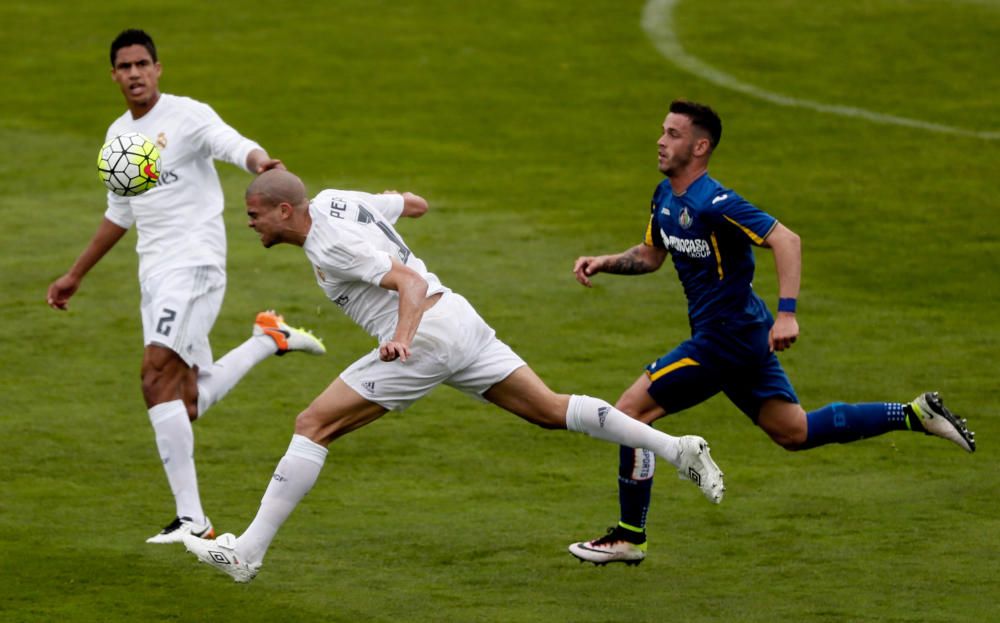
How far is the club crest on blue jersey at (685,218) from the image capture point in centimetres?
866

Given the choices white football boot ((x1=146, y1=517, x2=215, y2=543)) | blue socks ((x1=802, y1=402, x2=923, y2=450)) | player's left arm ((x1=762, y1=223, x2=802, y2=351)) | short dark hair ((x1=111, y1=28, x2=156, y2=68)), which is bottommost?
white football boot ((x1=146, y1=517, x2=215, y2=543))

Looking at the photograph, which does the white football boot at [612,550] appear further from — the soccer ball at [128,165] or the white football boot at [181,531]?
the soccer ball at [128,165]

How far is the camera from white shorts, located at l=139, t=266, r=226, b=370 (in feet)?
31.7

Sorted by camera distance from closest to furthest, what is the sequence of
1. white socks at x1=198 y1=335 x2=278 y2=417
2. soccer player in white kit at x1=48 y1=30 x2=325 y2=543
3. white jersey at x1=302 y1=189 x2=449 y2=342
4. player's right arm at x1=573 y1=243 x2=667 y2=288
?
white jersey at x1=302 y1=189 x2=449 y2=342, player's right arm at x1=573 y1=243 x2=667 y2=288, soccer player in white kit at x1=48 y1=30 x2=325 y2=543, white socks at x1=198 y1=335 x2=278 y2=417

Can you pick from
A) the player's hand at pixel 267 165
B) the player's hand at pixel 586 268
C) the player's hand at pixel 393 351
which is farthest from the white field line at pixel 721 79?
the player's hand at pixel 393 351

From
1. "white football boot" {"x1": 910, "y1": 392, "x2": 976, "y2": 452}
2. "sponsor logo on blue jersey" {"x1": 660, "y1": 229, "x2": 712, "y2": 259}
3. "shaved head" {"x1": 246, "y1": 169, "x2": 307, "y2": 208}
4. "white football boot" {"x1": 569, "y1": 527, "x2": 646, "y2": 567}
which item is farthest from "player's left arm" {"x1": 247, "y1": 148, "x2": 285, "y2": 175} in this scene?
"white football boot" {"x1": 910, "y1": 392, "x2": 976, "y2": 452}

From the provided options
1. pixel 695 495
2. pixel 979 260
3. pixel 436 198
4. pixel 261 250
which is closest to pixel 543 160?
pixel 436 198

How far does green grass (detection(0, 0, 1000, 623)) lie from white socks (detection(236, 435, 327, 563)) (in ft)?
1.31

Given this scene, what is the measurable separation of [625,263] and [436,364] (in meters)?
1.51

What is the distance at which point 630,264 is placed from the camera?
925 cm

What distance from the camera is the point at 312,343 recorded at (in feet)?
37.9

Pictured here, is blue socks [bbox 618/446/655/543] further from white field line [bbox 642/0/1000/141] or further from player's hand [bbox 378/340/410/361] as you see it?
white field line [bbox 642/0/1000/141]

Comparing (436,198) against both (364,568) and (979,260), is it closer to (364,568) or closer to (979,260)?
(979,260)

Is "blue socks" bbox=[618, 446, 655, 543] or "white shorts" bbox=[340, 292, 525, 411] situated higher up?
"white shorts" bbox=[340, 292, 525, 411]
